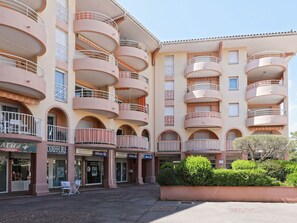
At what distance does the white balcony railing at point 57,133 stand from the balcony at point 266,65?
→ 2121 cm

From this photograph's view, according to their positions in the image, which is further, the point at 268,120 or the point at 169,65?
the point at 169,65

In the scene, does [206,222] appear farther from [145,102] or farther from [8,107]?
[145,102]

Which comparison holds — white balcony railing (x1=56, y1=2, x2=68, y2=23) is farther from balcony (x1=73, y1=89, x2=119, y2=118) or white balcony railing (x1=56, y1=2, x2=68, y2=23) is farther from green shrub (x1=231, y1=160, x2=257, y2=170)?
green shrub (x1=231, y1=160, x2=257, y2=170)

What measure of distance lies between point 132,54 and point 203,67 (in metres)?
8.78

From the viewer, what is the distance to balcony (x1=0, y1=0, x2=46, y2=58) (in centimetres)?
1733

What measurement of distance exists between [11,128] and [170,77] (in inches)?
877

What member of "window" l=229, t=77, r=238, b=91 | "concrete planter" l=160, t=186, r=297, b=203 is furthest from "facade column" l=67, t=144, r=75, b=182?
"window" l=229, t=77, r=238, b=91

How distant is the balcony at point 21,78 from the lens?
17219mm

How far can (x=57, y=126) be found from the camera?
22.9 m

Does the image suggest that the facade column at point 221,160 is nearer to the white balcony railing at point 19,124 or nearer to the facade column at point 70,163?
the facade column at point 70,163

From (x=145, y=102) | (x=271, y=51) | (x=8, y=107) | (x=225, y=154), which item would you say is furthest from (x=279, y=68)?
(x=8, y=107)

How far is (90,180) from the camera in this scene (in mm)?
29594

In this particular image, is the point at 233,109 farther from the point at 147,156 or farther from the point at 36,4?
the point at 36,4

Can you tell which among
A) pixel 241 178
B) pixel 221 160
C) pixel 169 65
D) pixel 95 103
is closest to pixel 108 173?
pixel 95 103
